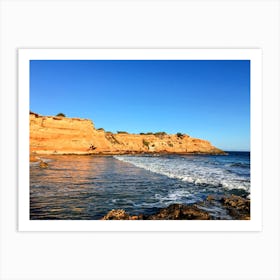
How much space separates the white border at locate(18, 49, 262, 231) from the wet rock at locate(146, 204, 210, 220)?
0.06 meters

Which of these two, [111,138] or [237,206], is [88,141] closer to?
[111,138]

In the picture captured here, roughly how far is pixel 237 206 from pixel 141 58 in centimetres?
214

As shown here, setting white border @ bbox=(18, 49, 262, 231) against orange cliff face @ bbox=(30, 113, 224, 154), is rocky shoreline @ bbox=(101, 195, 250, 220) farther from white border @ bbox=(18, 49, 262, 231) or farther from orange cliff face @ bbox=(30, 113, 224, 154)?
orange cliff face @ bbox=(30, 113, 224, 154)

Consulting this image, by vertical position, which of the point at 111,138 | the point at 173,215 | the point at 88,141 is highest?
the point at 111,138

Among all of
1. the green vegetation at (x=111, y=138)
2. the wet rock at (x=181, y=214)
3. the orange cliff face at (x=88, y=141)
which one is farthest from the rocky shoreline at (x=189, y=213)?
the green vegetation at (x=111, y=138)

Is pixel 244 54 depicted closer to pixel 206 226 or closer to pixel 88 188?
pixel 206 226

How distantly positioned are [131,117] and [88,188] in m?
1.34

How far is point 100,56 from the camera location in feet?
10.3

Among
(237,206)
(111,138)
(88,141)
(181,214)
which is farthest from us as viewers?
(111,138)

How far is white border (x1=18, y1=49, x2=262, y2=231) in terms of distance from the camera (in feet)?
9.86

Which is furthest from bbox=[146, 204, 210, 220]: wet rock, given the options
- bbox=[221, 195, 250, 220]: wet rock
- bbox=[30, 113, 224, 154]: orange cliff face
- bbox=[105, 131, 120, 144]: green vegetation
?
bbox=[105, 131, 120, 144]: green vegetation

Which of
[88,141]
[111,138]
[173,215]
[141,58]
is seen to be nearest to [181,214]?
[173,215]

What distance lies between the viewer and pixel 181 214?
121 inches
